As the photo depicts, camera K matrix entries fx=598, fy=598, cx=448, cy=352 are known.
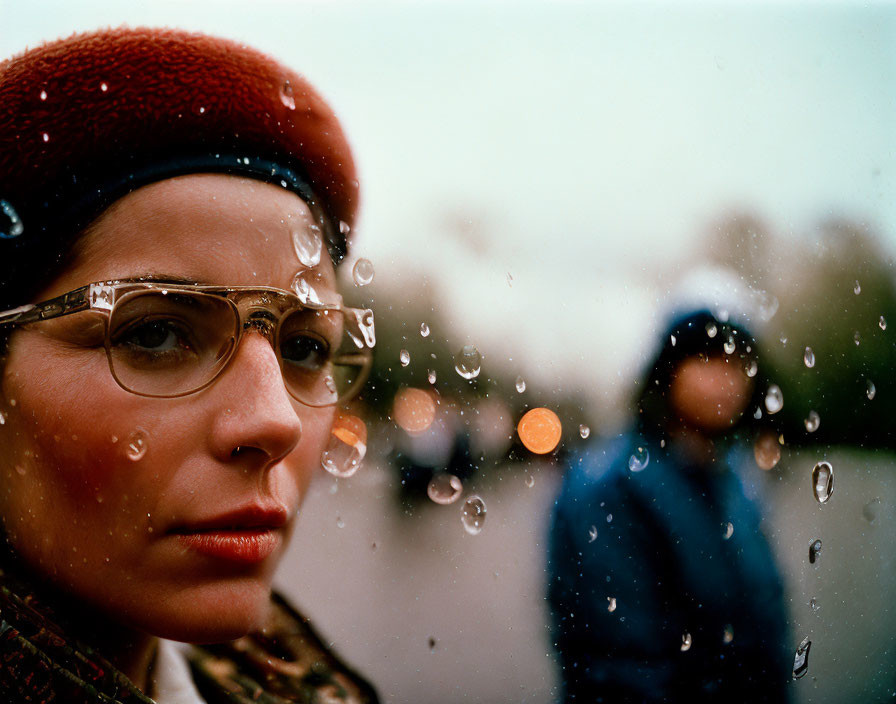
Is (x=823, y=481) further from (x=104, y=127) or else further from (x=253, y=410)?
(x=104, y=127)

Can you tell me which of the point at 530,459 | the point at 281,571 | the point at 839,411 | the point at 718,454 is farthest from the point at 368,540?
the point at 839,411

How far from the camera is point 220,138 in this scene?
585 mm

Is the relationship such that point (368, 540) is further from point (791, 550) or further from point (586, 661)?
point (791, 550)

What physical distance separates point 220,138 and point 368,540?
0.47 metres

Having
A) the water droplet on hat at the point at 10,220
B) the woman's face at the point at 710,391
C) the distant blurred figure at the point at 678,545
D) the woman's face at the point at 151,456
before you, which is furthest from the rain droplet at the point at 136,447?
the woman's face at the point at 710,391

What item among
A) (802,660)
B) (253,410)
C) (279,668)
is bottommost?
(279,668)

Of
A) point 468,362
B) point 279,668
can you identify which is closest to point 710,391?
point 468,362

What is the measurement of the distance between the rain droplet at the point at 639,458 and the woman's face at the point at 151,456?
0.49m

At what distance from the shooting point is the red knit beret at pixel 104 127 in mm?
545

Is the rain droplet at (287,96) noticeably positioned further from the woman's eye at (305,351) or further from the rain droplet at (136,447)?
the rain droplet at (136,447)

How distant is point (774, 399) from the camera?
80cm

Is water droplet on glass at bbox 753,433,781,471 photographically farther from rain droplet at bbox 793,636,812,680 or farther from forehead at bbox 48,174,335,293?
forehead at bbox 48,174,335,293

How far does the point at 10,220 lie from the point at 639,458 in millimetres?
774

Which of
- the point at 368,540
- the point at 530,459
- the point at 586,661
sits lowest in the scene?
the point at 586,661
